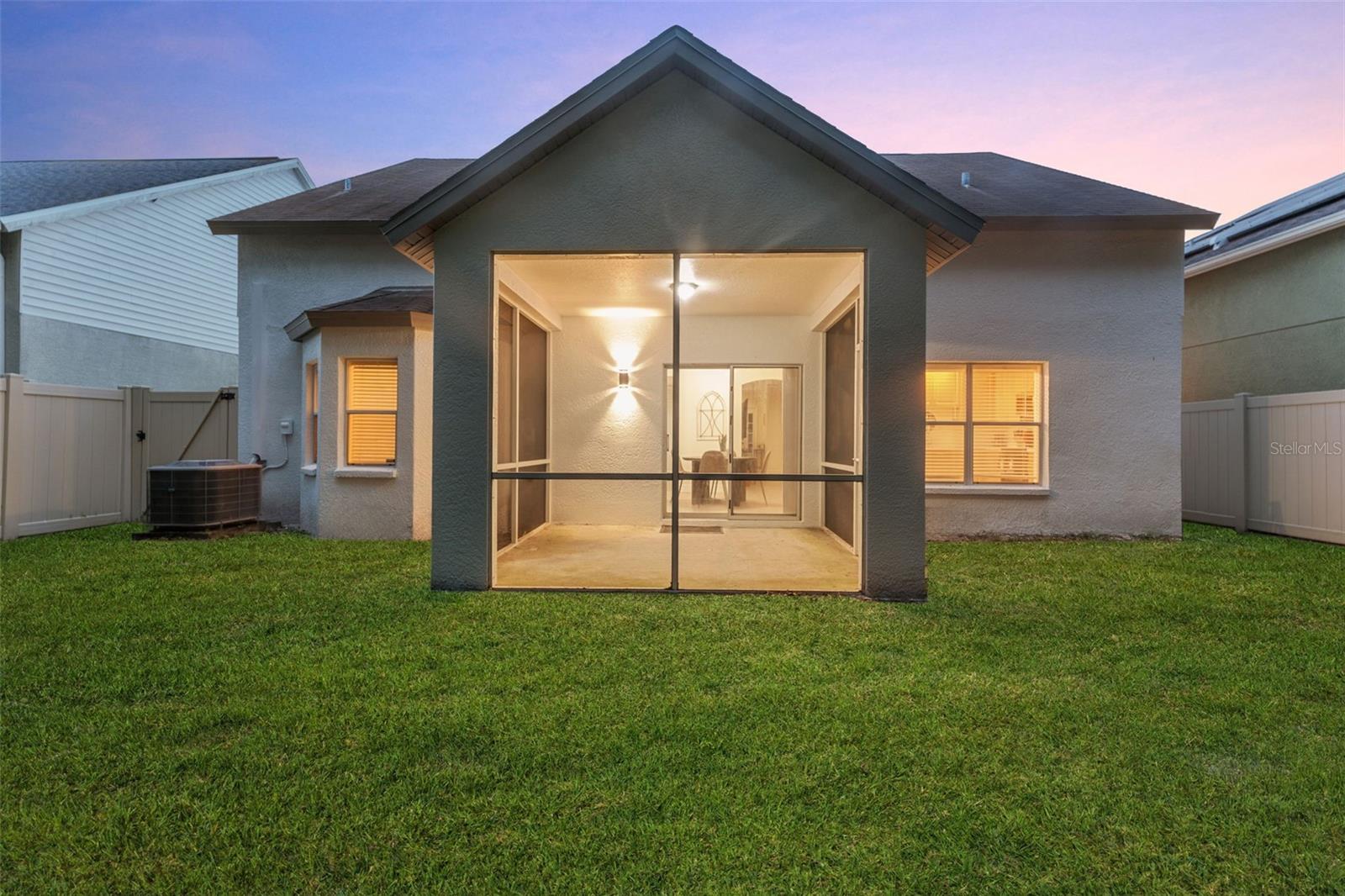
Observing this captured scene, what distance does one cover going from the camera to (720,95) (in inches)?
209

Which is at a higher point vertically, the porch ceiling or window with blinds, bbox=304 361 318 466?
→ the porch ceiling

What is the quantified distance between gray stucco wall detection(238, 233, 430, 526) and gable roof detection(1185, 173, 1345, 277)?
1285 centimetres

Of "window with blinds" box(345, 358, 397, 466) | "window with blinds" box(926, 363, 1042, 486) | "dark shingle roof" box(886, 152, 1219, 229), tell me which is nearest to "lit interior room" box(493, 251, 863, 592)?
"window with blinds" box(926, 363, 1042, 486)

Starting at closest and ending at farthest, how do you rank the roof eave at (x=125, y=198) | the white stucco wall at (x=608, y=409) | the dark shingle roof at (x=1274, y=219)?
the dark shingle roof at (x=1274, y=219) < the white stucco wall at (x=608, y=409) < the roof eave at (x=125, y=198)

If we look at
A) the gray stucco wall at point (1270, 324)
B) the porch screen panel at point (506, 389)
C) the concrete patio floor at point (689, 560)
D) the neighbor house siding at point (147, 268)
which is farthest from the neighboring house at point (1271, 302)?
the neighbor house siding at point (147, 268)

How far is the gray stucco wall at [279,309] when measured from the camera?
29.7 ft

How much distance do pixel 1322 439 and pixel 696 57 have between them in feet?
28.8

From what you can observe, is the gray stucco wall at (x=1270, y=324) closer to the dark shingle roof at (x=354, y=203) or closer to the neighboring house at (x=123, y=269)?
the dark shingle roof at (x=354, y=203)

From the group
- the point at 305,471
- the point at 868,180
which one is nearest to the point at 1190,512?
the point at 868,180

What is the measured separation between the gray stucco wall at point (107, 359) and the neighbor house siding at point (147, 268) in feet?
0.37

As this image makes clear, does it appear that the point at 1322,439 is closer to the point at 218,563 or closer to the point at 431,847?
the point at 431,847

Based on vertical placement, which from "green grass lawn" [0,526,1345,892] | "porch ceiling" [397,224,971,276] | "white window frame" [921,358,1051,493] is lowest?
"green grass lawn" [0,526,1345,892]

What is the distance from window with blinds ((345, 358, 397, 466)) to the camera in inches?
326

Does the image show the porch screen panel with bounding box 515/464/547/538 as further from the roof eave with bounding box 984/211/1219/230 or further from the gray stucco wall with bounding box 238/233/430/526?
the roof eave with bounding box 984/211/1219/230
